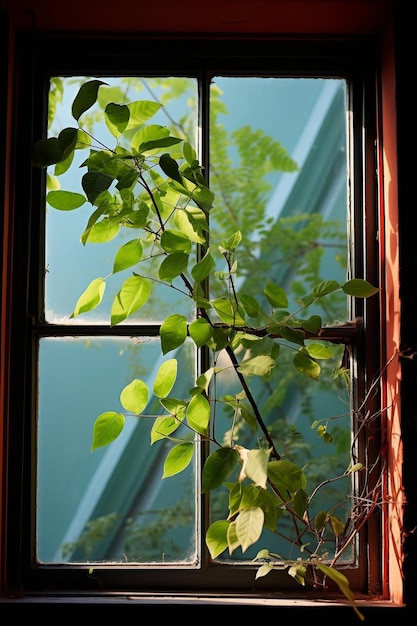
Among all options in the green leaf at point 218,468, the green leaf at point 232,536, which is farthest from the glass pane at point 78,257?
the green leaf at point 232,536

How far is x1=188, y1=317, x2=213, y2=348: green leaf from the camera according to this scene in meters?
1.25

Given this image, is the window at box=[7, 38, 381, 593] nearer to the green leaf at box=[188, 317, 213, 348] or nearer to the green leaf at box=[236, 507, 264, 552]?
the green leaf at box=[188, 317, 213, 348]

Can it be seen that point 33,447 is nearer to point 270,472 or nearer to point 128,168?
point 270,472

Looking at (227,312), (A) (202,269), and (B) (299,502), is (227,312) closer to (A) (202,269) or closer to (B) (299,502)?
(A) (202,269)

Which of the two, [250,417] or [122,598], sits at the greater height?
[250,417]

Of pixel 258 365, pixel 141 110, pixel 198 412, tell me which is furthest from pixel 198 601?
pixel 141 110

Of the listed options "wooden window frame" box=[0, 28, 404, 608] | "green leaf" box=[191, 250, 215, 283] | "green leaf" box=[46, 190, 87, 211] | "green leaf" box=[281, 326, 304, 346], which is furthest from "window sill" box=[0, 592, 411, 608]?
"green leaf" box=[46, 190, 87, 211]

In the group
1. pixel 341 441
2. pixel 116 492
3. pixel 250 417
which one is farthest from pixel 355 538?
pixel 116 492

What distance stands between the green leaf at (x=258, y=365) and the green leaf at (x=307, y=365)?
12cm

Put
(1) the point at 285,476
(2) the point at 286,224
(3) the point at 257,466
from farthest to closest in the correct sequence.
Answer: (2) the point at 286,224 < (1) the point at 285,476 < (3) the point at 257,466

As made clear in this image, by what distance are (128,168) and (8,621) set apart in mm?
870

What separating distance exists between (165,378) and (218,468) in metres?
0.21

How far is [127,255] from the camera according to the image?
1.27 metres

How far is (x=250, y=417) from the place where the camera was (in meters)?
1.24
